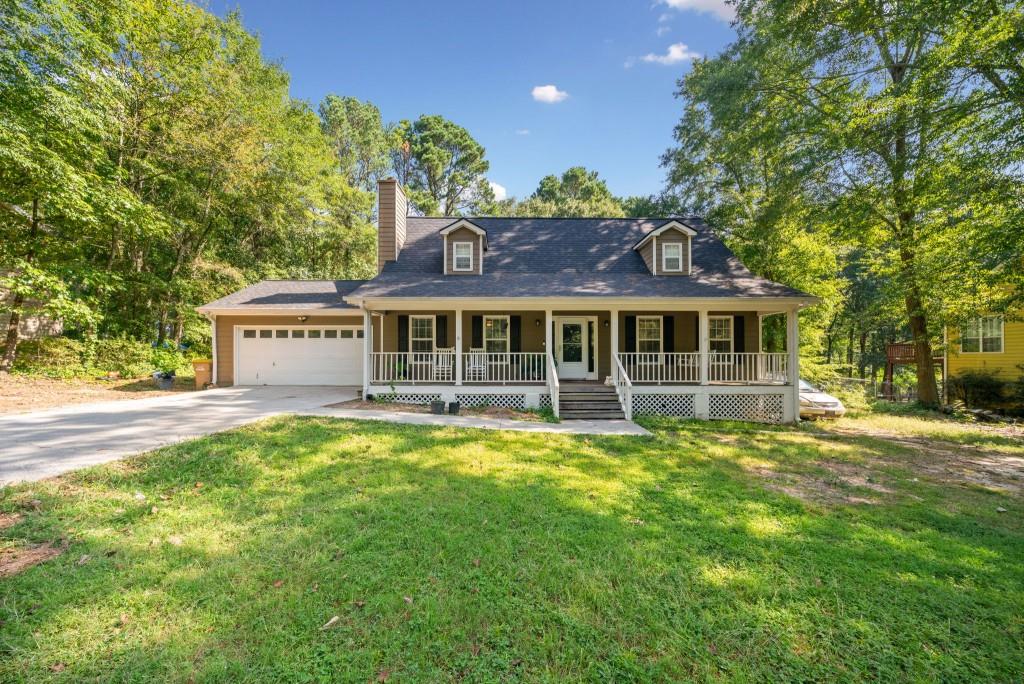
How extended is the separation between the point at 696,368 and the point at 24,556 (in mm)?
12637

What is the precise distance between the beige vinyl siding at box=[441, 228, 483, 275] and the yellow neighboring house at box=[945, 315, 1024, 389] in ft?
53.6

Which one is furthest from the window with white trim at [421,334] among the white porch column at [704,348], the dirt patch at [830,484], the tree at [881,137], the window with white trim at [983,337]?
the window with white trim at [983,337]

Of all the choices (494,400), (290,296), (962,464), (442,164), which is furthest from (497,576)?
(442,164)

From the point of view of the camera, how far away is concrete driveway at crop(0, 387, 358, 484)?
522cm

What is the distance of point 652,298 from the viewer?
1038cm

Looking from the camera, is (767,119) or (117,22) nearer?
(767,119)

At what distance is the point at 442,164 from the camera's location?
97.4 feet

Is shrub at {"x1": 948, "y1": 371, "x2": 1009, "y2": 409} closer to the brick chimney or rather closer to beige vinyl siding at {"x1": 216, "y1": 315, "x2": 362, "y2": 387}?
the brick chimney

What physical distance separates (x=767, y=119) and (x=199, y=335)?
23171 millimetres

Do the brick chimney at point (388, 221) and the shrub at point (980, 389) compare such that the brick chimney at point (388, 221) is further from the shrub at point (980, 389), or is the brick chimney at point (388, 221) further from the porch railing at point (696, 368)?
the shrub at point (980, 389)

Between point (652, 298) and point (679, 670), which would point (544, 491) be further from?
point (652, 298)

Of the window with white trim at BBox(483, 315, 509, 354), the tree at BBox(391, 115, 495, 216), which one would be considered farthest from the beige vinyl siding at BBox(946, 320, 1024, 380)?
the tree at BBox(391, 115, 495, 216)

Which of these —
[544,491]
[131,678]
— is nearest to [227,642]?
[131,678]

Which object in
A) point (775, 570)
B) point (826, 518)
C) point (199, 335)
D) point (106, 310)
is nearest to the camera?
point (775, 570)
